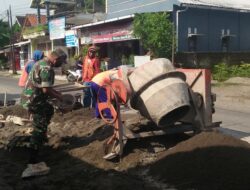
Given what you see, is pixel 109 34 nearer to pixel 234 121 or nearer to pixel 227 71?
pixel 227 71

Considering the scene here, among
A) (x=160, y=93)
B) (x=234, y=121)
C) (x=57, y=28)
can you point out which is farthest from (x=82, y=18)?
(x=160, y=93)

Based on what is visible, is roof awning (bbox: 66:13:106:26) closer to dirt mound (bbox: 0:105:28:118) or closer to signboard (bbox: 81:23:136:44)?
signboard (bbox: 81:23:136:44)

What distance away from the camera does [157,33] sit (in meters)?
21.4

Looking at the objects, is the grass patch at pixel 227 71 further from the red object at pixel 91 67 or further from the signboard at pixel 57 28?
the signboard at pixel 57 28

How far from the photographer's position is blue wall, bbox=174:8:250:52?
2472 cm

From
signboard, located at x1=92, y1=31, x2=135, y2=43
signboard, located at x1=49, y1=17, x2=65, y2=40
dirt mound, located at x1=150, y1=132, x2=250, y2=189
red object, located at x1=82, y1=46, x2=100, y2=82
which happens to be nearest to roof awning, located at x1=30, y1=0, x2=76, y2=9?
signboard, located at x1=49, y1=17, x2=65, y2=40

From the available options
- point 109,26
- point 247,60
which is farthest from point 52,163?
point 109,26

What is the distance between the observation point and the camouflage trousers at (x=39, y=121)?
6941 millimetres

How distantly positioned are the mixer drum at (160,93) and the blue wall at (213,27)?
17.7 metres

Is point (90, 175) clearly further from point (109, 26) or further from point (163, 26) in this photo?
point (109, 26)

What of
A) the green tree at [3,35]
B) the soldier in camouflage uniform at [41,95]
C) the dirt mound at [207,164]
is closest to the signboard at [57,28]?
the green tree at [3,35]

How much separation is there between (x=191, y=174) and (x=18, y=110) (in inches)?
296

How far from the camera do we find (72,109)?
35.2 feet

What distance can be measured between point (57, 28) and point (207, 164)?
3451 centimetres
